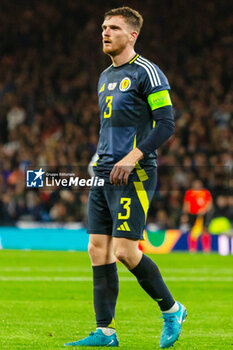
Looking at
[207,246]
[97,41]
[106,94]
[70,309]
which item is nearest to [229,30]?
[97,41]

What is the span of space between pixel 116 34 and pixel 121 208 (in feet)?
3.81

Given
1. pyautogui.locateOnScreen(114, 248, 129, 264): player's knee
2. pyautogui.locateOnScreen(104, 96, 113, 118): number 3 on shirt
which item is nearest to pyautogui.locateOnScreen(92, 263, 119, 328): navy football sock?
pyautogui.locateOnScreen(114, 248, 129, 264): player's knee

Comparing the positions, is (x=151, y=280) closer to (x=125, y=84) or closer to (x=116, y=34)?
(x=125, y=84)

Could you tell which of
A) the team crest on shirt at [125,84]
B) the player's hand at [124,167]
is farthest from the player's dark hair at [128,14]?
the player's hand at [124,167]

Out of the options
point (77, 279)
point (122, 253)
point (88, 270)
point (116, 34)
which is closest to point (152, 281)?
point (122, 253)

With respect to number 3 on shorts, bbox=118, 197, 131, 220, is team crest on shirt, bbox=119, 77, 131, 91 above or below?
above

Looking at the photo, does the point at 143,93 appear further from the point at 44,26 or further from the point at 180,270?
the point at 44,26

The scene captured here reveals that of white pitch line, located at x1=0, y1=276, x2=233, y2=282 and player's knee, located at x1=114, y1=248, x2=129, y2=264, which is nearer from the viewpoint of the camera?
player's knee, located at x1=114, y1=248, x2=129, y2=264

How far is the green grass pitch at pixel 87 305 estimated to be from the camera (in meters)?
5.65

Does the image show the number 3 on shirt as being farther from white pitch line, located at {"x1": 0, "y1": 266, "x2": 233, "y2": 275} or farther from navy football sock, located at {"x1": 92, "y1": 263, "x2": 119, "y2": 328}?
white pitch line, located at {"x1": 0, "y1": 266, "x2": 233, "y2": 275}

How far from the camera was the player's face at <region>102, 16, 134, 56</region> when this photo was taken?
5246 mm

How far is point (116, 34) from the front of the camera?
207 inches

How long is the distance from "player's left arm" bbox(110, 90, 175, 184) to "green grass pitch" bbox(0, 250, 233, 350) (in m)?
1.16

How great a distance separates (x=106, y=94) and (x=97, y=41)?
19.2 m
